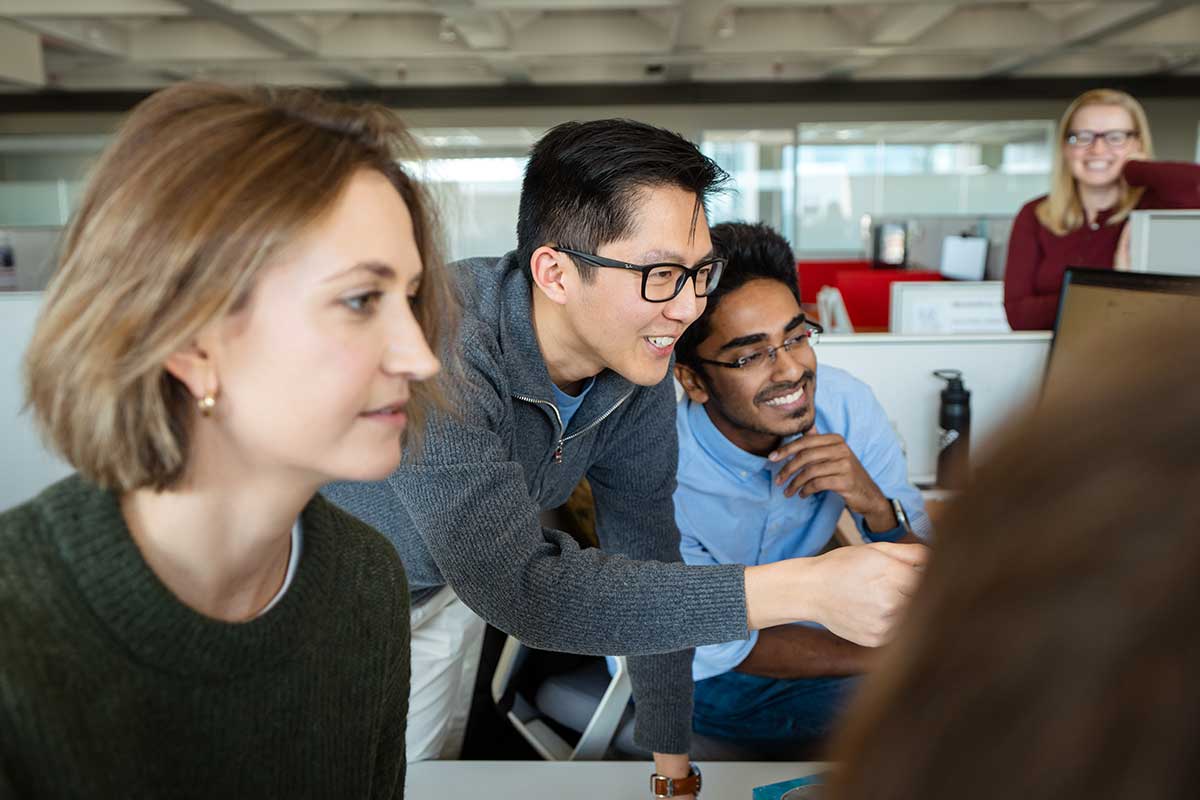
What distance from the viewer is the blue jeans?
1.79 meters

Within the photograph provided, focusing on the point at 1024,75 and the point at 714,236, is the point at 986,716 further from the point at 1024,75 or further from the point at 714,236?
the point at 1024,75

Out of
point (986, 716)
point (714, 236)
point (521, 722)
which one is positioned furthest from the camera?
point (521, 722)

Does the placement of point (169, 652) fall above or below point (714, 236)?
below

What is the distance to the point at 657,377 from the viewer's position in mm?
1343

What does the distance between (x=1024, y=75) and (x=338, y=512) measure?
11.0 metres

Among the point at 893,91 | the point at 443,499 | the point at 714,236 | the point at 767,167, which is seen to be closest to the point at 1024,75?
the point at 893,91

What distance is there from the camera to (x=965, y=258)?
274 inches

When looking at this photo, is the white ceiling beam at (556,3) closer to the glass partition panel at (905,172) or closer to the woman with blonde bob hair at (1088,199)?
the glass partition panel at (905,172)

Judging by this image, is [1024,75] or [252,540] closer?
[252,540]

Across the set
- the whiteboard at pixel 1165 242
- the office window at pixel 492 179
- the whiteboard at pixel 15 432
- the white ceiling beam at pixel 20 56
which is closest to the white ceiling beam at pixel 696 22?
the office window at pixel 492 179

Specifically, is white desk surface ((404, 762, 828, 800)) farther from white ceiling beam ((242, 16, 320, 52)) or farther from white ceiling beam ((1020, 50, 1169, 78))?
white ceiling beam ((1020, 50, 1169, 78))

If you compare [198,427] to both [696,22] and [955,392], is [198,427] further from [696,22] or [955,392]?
[696,22]

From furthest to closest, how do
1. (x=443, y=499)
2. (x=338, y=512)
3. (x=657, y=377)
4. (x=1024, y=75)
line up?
1. (x=1024, y=75)
2. (x=657, y=377)
3. (x=443, y=499)
4. (x=338, y=512)

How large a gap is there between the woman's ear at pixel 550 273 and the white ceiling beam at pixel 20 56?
795 cm
